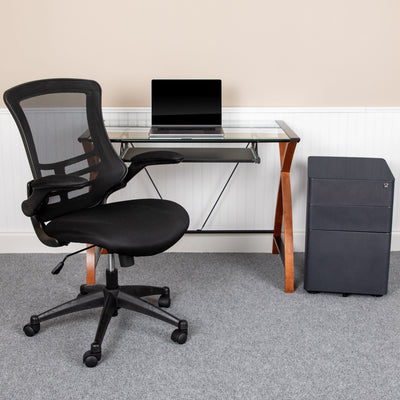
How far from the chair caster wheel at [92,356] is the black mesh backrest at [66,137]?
56 centimetres

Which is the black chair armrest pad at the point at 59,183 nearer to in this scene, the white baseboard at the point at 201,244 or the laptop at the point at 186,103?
the laptop at the point at 186,103

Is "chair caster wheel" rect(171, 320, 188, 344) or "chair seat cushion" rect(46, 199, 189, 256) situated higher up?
"chair seat cushion" rect(46, 199, 189, 256)

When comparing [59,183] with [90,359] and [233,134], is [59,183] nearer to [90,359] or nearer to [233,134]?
[90,359]

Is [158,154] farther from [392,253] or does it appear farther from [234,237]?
[392,253]

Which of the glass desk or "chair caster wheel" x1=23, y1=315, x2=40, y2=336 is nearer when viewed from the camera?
"chair caster wheel" x1=23, y1=315, x2=40, y2=336

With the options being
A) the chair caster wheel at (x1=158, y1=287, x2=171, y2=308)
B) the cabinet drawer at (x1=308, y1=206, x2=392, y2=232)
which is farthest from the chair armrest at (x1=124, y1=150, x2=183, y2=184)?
the cabinet drawer at (x1=308, y1=206, x2=392, y2=232)

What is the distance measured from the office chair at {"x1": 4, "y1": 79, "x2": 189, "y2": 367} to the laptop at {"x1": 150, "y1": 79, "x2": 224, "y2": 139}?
1.38ft

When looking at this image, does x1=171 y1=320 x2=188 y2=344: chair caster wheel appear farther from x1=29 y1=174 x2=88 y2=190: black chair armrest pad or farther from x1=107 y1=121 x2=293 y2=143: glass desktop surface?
x1=107 y1=121 x2=293 y2=143: glass desktop surface

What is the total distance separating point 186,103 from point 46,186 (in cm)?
104

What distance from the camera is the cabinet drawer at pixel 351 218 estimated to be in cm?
273

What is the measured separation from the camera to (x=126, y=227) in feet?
7.53

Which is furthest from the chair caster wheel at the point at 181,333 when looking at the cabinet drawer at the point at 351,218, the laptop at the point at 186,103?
the laptop at the point at 186,103

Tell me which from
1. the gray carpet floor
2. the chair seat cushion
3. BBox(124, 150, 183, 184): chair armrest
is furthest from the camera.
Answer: BBox(124, 150, 183, 184): chair armrest

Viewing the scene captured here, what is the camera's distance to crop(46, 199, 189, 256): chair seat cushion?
7.27ft
